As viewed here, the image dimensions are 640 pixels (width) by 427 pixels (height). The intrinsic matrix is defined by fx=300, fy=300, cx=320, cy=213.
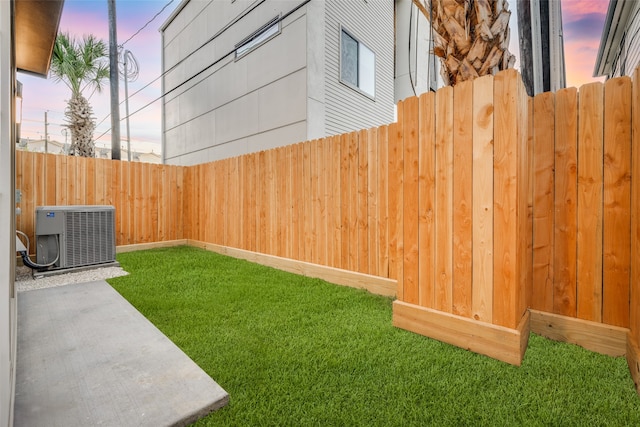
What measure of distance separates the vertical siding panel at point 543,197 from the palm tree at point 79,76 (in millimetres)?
11020

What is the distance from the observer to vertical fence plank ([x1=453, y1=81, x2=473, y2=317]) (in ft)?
7.16

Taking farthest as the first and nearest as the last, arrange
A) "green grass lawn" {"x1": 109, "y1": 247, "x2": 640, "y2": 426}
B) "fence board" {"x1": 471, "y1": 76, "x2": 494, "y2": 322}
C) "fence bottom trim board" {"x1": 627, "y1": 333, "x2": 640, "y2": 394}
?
"fence board" {"x1": 471, "y1": 76, "x2": 494, "y2": 322}, "fence bottom trim board" {"x1": 627, "y1": 333, "x2": 640, "y2": 394}, "green grass lawn" {"x1": 109, "y1": 247, "x2": 640, "y2": 426}

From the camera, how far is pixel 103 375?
6.02 feet

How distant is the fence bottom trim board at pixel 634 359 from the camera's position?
1.69 m

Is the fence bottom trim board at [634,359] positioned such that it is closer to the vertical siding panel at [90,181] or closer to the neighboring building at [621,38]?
the neighboring building at [621,38]

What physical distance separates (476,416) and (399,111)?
7.13ft

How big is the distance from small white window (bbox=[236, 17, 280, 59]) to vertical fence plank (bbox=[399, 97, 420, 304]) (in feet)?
19.7

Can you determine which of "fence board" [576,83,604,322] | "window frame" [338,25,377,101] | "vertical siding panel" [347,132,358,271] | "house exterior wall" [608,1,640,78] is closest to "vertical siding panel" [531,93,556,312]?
"fence board" [576,83,604,322]

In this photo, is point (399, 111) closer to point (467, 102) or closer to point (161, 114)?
point (467, 102)

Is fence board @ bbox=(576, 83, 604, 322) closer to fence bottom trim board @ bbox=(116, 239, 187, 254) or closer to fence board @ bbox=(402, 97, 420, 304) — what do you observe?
fence board @ bbox=(402, 97, 420, 304)

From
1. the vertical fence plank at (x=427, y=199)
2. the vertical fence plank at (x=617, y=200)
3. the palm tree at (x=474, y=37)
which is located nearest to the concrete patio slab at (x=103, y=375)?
the vertical fence plank at (x=427, y=199)

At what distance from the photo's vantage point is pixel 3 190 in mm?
1072

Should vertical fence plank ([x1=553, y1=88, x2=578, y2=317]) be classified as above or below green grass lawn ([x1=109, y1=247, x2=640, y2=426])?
above

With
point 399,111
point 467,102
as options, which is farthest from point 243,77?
point 467,102
